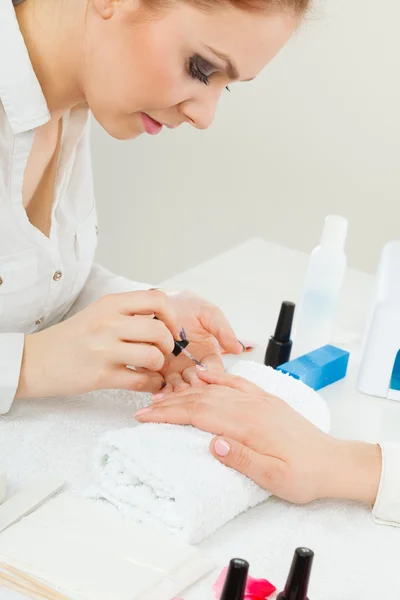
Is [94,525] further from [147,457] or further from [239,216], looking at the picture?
[239,216]

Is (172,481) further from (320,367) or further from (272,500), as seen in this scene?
(320,367)

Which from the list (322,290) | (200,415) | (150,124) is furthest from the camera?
(322,290)

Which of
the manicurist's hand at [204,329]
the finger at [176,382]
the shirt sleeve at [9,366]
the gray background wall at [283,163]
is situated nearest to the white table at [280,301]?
the manicurist's hand at [204,329]

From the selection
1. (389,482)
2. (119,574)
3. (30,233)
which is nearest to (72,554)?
(119,574)

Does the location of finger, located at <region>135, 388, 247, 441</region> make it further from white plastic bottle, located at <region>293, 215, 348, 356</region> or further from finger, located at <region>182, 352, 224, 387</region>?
white plastic bottle, located at <region>293, 215, 348, 356</region>

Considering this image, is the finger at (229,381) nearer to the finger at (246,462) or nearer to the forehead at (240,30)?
the finger at (246,462)

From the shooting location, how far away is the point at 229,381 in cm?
109

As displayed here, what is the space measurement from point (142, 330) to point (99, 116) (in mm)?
282

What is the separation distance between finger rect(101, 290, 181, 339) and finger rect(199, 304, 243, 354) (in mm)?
149

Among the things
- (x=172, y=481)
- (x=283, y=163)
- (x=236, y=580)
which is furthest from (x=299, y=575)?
(x=283, y=163)

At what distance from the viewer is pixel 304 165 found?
2.30 m

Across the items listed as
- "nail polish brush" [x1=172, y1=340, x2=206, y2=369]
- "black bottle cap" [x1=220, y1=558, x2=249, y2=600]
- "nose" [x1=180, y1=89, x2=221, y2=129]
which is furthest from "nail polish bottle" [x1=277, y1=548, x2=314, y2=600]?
"nose" [x1=180, y1=89, x2=221, y2=129]

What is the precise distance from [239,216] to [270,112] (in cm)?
31

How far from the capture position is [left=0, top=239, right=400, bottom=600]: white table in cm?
88
